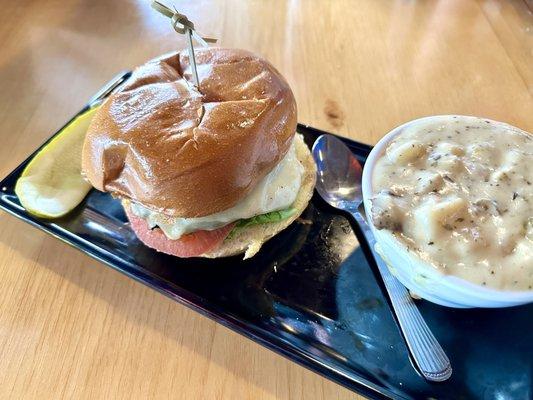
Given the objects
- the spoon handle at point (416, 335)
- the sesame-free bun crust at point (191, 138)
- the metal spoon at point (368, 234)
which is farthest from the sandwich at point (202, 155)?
the spoon handle at point (416, 335)

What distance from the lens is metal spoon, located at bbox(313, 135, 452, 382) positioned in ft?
3.51

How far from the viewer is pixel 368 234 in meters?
1.37

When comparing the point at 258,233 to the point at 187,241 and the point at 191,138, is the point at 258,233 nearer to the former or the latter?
the point at 187,241

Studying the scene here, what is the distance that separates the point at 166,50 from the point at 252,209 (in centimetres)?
128

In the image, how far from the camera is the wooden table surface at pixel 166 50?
1147 mm

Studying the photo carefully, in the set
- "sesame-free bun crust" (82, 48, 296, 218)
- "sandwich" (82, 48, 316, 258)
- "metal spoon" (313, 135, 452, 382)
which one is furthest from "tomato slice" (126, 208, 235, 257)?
"metal spoon" (313, 135, 452, 382)

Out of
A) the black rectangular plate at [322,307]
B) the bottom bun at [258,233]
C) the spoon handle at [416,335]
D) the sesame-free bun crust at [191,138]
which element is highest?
the sesame-free bun crust at [191,138]

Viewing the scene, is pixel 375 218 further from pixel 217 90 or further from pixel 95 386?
pixel 95 386

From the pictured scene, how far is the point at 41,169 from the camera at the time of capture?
1.46m

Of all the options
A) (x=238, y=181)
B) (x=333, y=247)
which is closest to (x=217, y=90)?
(x=238, y=181)

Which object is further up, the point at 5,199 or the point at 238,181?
the point at 238,181

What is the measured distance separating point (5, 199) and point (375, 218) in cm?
114

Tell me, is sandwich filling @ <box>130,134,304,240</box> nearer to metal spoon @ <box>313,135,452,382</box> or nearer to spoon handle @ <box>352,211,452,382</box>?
metal spoon @ <box>313,135,452,382</box>

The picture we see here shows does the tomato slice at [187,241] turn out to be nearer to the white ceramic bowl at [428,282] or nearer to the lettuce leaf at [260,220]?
the lettuce leaf at [260,220]
